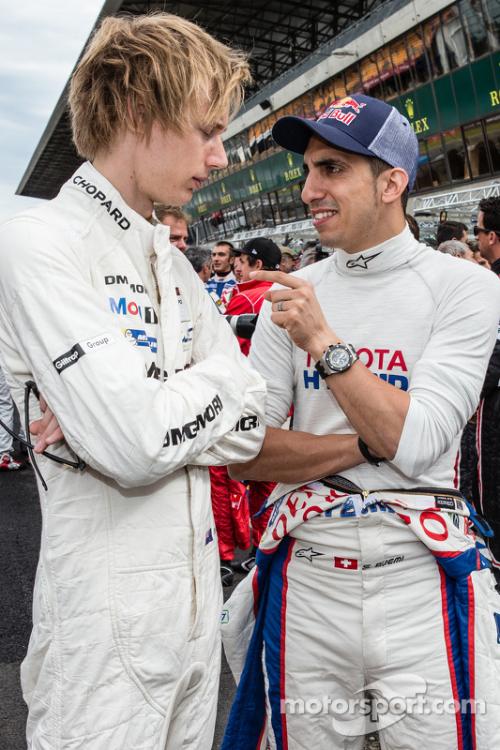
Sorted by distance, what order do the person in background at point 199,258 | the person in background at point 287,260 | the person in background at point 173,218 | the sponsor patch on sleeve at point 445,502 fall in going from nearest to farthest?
the sponsor patch on sleeve at point 445,502 < the person in background at point 173,218 < the person in background at point 199,258 < the person in background at point 287,260

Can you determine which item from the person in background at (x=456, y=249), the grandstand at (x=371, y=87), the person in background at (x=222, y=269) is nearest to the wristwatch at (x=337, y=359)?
the person in background at (x=456, y=249)

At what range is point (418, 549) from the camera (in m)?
1.69

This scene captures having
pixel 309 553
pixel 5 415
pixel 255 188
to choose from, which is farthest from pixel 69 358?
pixel 255 188

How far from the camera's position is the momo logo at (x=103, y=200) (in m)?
1.42

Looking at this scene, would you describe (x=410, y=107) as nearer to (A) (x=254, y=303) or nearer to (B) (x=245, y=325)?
(A) (x=254, y=303)

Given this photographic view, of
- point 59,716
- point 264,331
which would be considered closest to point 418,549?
point 264,331

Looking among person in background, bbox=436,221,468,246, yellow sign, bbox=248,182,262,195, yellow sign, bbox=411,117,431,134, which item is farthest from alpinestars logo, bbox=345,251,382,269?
yellow sign, bbox=248,182,262,195

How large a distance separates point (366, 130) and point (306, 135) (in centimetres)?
22

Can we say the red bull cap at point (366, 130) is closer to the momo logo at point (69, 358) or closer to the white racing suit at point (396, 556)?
the white racing suit at point (396, 556)

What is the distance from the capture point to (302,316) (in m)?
1.59

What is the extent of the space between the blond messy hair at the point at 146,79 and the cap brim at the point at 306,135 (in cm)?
35

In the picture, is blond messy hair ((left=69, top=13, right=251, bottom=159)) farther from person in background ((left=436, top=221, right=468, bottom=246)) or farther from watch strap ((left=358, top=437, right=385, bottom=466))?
Result: person in background ((left=436, top=221, right=468, bottom=246))

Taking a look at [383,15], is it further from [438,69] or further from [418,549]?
[418,549]

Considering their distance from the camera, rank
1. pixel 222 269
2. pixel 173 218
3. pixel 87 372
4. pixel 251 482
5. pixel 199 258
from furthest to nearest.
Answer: pixel 222 269 < pixel 199 258 < pixel 173 218 < pixel 251 482 < pixel 87 372
